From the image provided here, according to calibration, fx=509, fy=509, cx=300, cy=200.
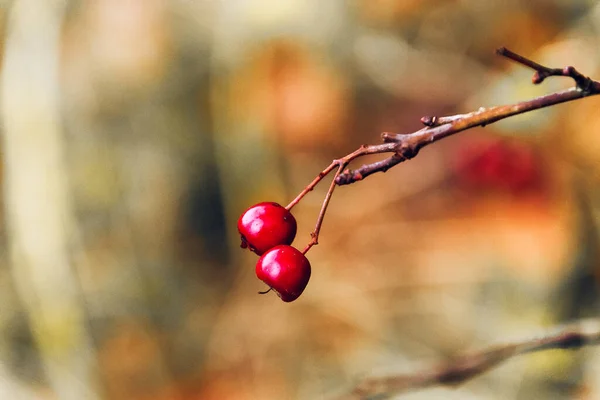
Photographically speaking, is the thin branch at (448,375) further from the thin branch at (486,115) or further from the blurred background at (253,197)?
the thin branch at (486,115)

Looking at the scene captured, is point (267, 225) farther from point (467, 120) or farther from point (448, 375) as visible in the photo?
point (448, 375)

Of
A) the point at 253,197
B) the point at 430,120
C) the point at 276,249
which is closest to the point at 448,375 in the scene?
the point at 253,197

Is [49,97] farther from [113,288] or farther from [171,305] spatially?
[171,305]

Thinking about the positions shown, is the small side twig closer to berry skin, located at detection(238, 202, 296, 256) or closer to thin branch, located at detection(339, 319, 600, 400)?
berry skin, located at detection(238, 202, 296, 256)

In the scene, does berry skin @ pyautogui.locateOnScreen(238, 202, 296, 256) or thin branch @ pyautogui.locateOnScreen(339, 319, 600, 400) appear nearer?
berry skin @ pyautogui.locateOnScreen(238, 202, 296, 256)

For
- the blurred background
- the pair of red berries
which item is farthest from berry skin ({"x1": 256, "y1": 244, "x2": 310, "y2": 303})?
the blurred background

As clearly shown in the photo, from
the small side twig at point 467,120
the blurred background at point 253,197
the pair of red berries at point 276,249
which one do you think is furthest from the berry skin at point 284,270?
the blurred background at point 253,197

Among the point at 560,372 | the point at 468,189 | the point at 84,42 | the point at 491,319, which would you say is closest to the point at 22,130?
the point at 84,42

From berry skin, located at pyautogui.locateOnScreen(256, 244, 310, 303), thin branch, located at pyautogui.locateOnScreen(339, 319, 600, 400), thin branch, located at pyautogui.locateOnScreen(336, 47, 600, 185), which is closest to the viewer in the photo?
thin branch, located at pyautogui.locateOnScreen(336, 47, 600, 185)
